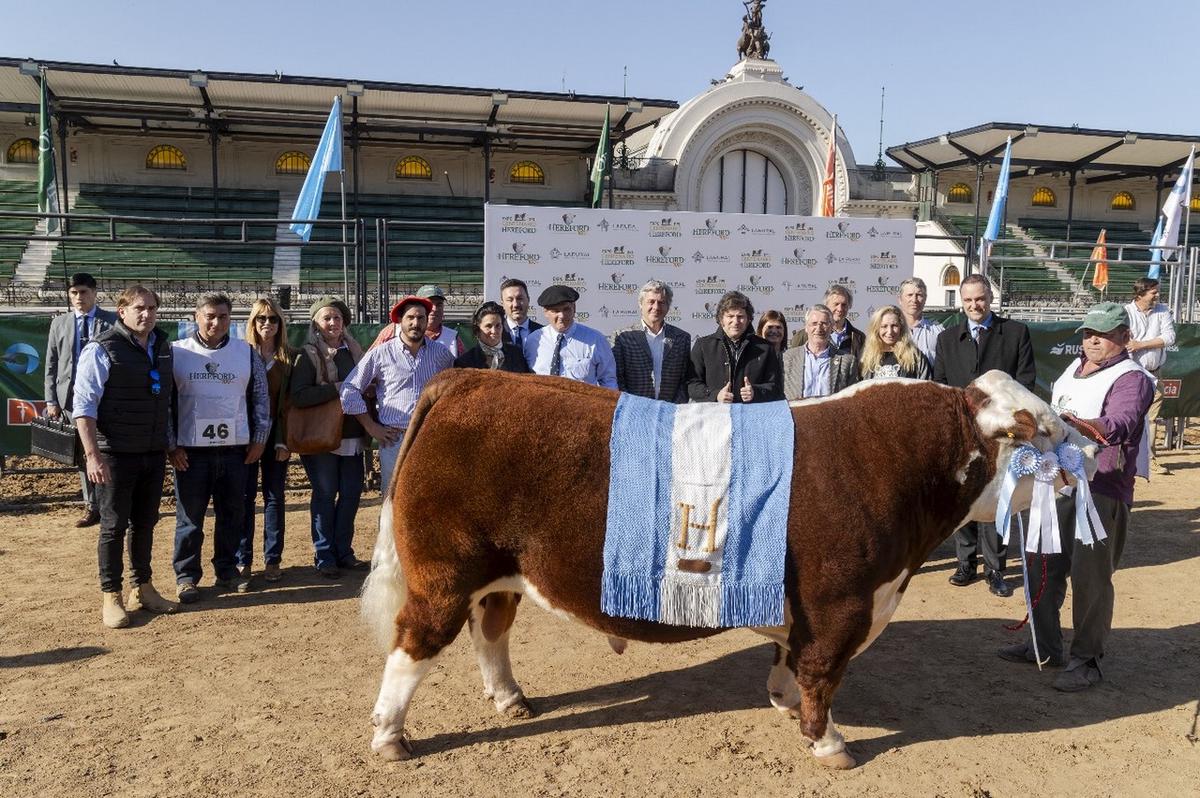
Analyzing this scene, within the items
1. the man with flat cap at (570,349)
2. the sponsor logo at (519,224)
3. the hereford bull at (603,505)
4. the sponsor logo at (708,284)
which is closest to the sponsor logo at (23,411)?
the sponsor logo at (519,224)

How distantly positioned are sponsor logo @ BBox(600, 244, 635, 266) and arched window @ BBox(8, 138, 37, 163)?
67.0 feet

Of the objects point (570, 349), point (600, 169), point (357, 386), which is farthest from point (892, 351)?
point (600, 169)

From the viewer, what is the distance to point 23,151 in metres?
22.0

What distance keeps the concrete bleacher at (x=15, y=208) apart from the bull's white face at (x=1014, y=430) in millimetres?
20526

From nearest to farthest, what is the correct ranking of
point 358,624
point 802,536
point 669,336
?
point 802,536
point 358,624
point 669,336

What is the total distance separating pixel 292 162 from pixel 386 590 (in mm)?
22607

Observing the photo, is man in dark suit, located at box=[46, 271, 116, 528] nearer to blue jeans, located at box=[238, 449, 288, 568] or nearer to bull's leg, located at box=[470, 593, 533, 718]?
blue jeans, located at box=[238, 449, 288, 568]

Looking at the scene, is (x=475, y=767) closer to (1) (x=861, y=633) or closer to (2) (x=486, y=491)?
(2) (x=486, y=491)

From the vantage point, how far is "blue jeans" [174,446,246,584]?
212 inches

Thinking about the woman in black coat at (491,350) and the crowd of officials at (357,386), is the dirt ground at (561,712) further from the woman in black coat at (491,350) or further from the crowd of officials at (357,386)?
the woman in black coat at (491,350)

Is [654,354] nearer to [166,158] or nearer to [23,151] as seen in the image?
[166,158]

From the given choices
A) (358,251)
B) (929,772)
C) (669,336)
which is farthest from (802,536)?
(358,251)

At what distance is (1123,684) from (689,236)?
5922mm

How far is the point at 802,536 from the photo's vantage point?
329cm
